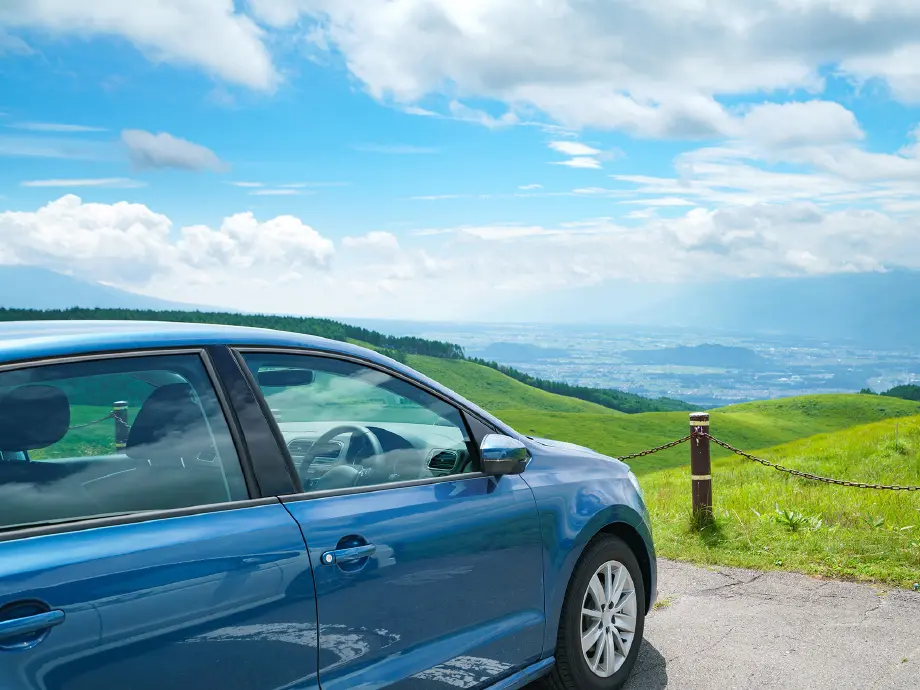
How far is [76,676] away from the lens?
2.10 meters

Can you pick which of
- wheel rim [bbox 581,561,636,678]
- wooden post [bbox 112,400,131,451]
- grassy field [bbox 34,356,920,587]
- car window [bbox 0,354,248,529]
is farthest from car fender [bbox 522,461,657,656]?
grassy field [bbox 34,356,920,587]

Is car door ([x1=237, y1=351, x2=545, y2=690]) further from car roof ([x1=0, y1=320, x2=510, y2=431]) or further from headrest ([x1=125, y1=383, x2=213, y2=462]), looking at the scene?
headrest ([x1=125, y1=383, x2=213, y2=462])

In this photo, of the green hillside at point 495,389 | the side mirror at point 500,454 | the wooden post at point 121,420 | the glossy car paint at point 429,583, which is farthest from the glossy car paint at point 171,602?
the green hillside at point 495,389

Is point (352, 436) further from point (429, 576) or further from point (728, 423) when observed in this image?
point (728, 423)

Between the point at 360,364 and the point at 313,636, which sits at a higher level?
the point at 360,364

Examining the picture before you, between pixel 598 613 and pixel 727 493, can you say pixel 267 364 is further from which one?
pixel 727 493

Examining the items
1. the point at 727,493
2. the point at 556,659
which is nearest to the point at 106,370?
the point at 556,659

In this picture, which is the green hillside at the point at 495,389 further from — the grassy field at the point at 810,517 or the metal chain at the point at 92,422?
the metal chain at the point at 92,422

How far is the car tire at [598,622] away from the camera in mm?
3811

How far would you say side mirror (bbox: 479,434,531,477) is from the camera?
338 cm

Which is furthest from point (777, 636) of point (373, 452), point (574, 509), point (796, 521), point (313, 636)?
point (313, 636)

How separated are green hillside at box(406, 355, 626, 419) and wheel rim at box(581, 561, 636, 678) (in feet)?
378

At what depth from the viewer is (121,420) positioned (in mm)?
2650

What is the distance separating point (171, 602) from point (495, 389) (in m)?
129
